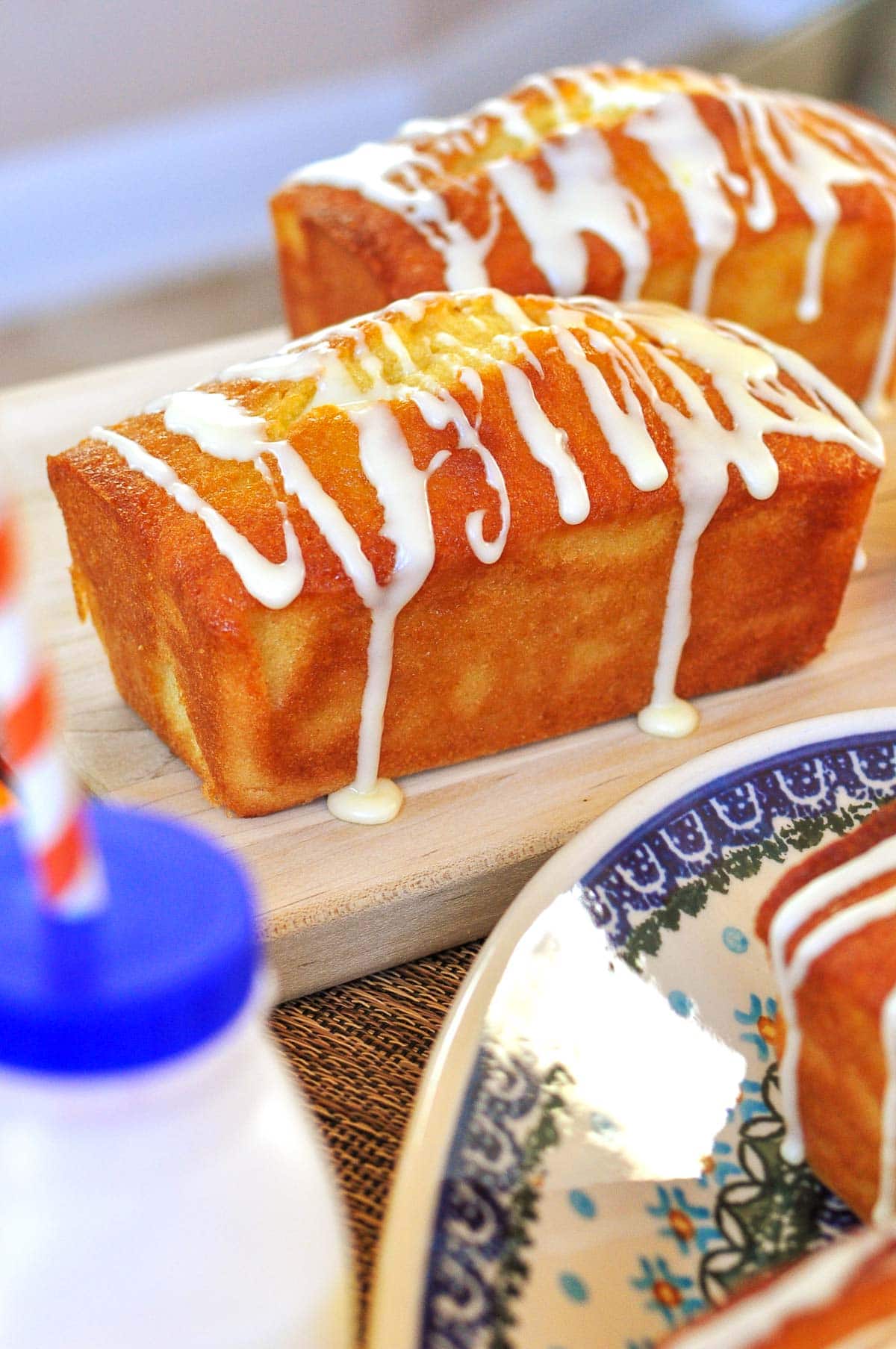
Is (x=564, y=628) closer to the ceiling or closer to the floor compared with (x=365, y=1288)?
closer to the ceiling

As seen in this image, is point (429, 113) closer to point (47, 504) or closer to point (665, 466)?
point (47, 504)

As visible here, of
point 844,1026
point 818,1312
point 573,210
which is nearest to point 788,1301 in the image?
point 818,1312

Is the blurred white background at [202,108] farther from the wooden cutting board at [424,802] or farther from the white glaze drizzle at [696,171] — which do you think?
the wooden cutting board at [424,802]

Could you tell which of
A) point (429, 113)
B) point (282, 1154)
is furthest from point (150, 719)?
point (429, 113)

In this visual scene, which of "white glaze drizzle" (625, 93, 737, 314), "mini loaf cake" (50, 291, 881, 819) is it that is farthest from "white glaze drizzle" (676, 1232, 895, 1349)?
"white glaze drizzle" (625, 93, 737, 314)

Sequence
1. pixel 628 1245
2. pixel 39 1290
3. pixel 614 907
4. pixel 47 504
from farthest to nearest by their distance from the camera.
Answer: pixel 47 504
pixel 614 907
pixel 628 1245
pixel 39 1290

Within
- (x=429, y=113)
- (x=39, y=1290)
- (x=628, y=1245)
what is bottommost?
(x=429, y=113)

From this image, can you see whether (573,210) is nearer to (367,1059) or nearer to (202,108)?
(367,1059)

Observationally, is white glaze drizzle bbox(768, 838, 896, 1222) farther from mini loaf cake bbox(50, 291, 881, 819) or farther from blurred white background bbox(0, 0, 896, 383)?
blurred white background bbox(0, 0, 896, 383)
